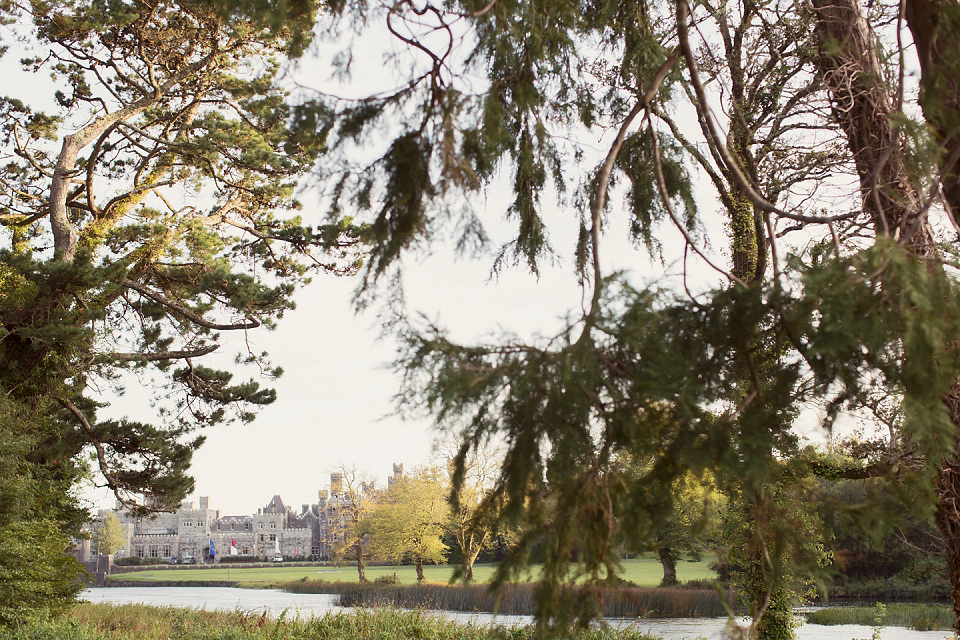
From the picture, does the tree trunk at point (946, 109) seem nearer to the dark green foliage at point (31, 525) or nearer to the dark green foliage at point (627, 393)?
the dark green foliage at point (627, 393)

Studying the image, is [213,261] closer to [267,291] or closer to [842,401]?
[267,291]

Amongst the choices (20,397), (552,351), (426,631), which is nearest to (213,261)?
(20,397)

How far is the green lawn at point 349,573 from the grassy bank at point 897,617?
10719mm

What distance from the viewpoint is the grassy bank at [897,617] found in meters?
17.6

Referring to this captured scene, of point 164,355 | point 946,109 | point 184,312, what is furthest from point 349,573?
point 946,109

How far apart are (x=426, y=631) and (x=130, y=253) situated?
793 centimetres

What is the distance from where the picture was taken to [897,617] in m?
18.9

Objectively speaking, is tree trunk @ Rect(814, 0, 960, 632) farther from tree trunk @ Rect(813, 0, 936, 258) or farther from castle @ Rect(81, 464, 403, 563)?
castle @ Rect(81, 464, 403, 563)

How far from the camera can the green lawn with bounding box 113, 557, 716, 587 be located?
36.7 meters

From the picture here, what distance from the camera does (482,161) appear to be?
3.25 meters

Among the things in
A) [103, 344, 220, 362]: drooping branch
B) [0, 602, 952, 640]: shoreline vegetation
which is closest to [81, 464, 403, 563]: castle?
[103, 344, 220, 362]: drooping branch

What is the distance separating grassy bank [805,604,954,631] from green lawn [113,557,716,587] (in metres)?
10.7

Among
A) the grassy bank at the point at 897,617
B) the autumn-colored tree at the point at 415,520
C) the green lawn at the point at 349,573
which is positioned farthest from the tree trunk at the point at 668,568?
the grassy bank at the point at 897,617

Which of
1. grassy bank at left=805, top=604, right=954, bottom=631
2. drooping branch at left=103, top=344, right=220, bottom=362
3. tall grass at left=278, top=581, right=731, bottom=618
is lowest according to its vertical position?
grassy bank at left=805, top=604, right=954, bottom=631
